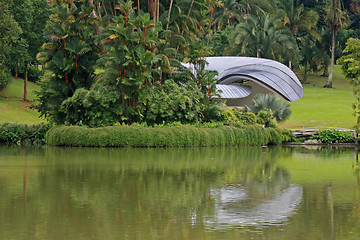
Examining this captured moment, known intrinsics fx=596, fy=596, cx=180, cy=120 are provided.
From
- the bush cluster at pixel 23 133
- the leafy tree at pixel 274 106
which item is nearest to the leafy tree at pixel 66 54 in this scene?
the bush cluster at pixel 23 133

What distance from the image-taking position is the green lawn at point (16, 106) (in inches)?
1742

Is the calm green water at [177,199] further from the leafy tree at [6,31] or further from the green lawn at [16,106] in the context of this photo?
the leafy tree at [6,31]

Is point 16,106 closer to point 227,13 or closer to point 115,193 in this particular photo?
point 227,13

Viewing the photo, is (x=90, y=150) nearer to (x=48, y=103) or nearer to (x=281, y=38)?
(x=48, y=103)

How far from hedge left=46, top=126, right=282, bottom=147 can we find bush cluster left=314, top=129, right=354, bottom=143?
579 cm

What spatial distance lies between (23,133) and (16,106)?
14875mm

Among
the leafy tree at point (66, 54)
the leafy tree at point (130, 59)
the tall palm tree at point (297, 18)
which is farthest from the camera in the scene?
the tall palm tree at point (297, 18)

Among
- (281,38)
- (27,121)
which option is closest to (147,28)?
(27,121)

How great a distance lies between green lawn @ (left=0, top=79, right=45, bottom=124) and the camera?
4423 cm

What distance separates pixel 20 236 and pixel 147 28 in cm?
2353

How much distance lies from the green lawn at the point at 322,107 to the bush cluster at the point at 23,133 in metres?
18.1

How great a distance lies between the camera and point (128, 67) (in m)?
31.6

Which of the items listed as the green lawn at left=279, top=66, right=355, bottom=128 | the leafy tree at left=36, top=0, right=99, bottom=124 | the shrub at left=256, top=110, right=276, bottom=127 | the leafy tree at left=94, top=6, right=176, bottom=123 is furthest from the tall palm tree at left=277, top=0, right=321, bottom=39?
the leafy tree at left=94, top=6, right=176, bottom=123

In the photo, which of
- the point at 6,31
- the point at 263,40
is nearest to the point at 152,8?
the point at 6,31
